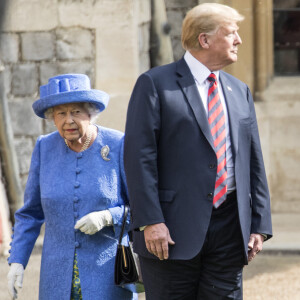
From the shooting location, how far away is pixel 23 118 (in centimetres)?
838

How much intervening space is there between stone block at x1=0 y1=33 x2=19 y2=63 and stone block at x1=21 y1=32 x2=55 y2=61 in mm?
61

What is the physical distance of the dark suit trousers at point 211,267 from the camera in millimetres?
3555

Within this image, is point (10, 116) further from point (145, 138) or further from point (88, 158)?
point (145, 138)

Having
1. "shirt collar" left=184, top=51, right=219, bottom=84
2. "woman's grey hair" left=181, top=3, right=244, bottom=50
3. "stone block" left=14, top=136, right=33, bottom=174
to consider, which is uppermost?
"woman's grey hair" left=181, top=3, right=244, bottom=50

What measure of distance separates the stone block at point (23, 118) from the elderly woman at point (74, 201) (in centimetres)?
432

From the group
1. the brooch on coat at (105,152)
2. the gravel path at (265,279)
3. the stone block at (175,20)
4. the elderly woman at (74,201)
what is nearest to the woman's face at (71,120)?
the elderly woman at (74,201)

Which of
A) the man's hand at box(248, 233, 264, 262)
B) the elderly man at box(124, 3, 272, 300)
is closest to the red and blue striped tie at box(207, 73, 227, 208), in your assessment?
the elderly man at box(124, 3, 272, 300)

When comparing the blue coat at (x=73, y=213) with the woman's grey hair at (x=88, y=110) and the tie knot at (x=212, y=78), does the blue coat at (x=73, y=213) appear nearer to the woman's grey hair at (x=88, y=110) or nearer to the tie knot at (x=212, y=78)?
the woman's grey hair at (x=88, y=110)

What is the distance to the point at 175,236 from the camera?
3529mm

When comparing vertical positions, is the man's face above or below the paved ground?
above

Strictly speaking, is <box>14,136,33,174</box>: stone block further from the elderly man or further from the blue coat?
the elderly man

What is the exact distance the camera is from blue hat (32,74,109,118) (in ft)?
13.0

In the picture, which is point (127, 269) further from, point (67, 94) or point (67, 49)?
point (67, 49)

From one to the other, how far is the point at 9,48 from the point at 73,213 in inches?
183
